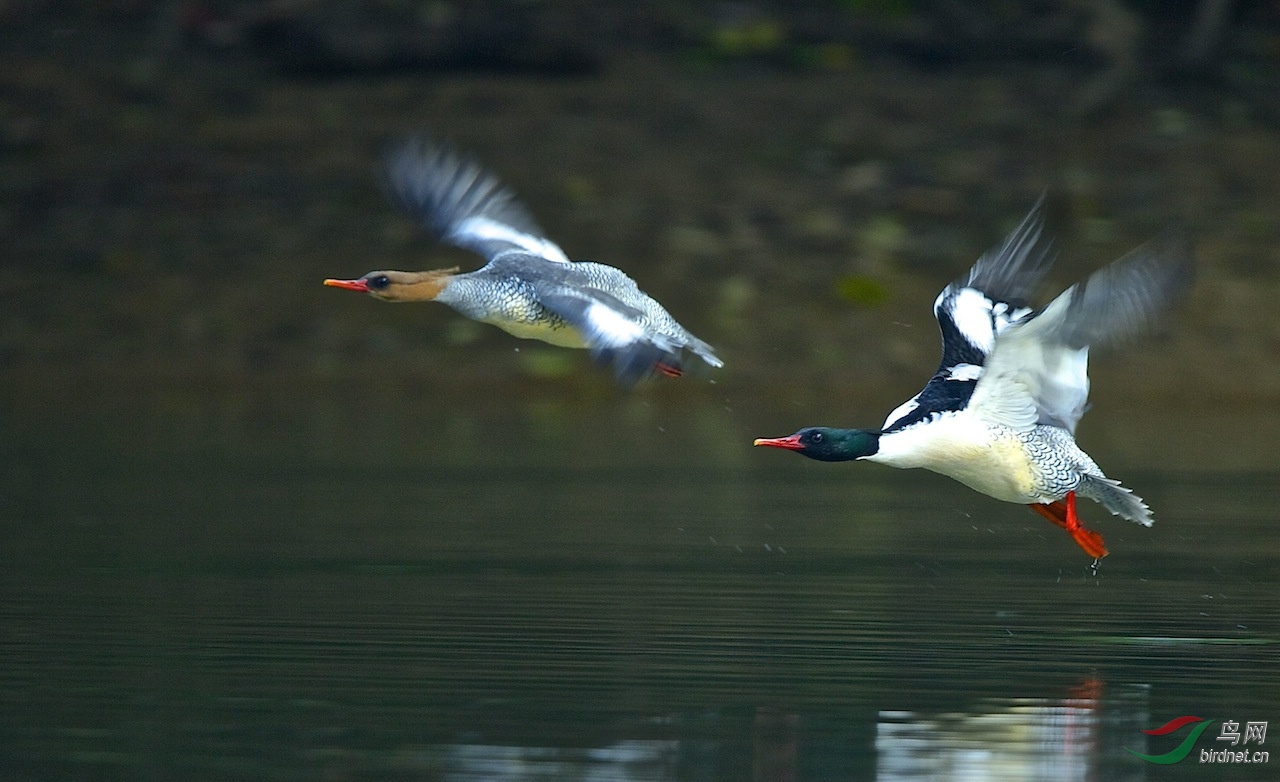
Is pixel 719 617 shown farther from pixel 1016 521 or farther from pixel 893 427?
pixel 1016 521

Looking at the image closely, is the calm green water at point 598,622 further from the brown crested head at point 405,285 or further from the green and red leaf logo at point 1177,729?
the brown crested head at point 405,285

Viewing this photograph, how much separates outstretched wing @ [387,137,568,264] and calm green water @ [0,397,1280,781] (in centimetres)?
206

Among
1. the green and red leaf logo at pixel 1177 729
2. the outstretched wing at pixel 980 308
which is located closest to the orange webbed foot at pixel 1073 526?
the outstretched wing at pixel 980 308

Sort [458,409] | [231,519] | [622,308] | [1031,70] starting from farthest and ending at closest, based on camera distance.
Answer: [1031,70] < [458,409] < [231,519] < [622,308]

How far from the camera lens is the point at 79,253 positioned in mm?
30375

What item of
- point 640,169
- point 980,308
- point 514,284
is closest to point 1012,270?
point 980,308

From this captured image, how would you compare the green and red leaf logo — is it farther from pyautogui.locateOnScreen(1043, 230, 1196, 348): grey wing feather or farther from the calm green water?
pyautogui.locateOnScreen(1043, 230, 1196, 348): grey wing feather

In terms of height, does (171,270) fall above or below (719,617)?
below

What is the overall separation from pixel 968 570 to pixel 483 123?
1943cm

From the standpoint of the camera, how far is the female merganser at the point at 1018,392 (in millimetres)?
11195

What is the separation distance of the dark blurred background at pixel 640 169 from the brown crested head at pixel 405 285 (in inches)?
520

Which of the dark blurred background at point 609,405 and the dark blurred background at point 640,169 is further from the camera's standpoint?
the dark blurred background at point 640,169

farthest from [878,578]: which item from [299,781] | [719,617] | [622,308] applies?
[299,781]

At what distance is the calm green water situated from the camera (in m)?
8.92
